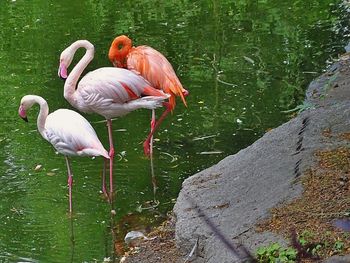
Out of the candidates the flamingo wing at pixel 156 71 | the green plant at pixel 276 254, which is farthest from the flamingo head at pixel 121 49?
the green plant at pixel 276 254

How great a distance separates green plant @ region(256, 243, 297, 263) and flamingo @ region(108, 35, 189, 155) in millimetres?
2471

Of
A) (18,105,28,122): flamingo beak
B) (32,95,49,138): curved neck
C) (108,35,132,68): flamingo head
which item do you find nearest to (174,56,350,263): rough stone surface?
(32,95,49,138): curved neck

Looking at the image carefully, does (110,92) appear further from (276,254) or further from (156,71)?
(276,254)

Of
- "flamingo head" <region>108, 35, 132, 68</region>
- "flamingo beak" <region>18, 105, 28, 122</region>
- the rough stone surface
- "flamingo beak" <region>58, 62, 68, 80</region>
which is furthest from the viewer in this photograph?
"flamingo head" <region>108, 35, 132, 68</region>

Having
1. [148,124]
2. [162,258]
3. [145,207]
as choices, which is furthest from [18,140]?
[162,258]

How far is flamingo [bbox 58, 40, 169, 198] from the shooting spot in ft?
18.5

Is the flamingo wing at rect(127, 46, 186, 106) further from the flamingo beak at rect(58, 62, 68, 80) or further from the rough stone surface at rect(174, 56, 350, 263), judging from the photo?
the rough stone surface at rect(174, 56, 350, 263)

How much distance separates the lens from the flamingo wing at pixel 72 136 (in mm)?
5211

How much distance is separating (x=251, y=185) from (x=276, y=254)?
33.3 inches

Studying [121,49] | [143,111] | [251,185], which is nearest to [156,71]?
[121,49]

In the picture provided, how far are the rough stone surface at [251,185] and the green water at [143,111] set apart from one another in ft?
2.27

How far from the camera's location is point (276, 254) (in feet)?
11.5

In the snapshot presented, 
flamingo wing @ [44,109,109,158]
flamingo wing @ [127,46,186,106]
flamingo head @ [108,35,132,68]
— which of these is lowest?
flamingo wing @ [44,109,109,158]

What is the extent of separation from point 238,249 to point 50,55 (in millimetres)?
5462
